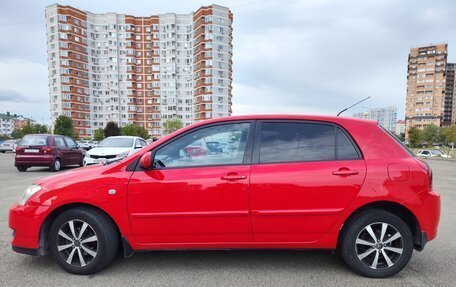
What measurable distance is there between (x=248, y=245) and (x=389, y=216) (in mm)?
1480

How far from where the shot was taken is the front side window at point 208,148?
9.25 ft

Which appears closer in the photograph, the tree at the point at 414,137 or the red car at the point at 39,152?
the red car at the point at 39,152

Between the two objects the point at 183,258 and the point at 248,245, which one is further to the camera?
the point at 183,258

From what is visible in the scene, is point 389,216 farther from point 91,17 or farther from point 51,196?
point 91,17

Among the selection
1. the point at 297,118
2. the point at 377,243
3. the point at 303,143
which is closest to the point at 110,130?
the point at 297,118

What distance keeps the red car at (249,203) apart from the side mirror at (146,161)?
0.01 m

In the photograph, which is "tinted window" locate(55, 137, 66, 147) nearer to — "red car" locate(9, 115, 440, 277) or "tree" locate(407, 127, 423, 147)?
"red car" locate(9, 115, 440, 277)

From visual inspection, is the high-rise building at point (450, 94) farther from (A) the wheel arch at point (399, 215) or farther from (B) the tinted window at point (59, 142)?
(A) the wheel arch at point (399, 215)

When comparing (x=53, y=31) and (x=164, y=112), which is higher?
(x=53, y=31)

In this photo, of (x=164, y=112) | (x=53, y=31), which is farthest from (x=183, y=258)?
(x=53, y=31)

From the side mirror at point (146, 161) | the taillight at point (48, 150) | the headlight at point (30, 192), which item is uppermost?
the side mirror at point (146, 161)

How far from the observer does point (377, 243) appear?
2762 mm

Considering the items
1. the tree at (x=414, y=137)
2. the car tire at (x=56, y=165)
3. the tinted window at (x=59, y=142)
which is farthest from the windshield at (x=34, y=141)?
the tree at (x=414, y=137)

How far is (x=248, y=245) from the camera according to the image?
2793 millimetres
